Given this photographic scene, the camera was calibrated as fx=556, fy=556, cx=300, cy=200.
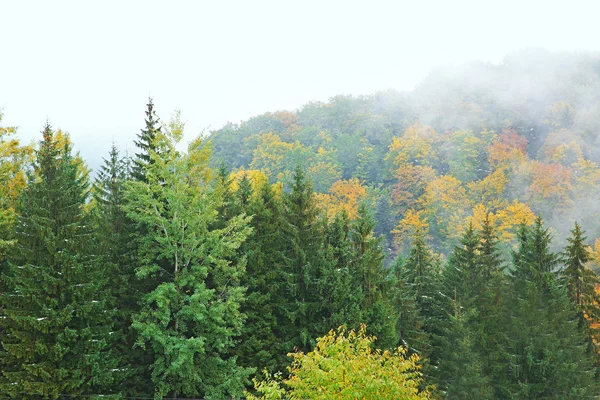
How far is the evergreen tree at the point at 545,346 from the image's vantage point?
98.5 ft

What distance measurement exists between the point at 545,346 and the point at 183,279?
803 inches

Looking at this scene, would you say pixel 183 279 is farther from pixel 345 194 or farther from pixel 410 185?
pixel 410 185

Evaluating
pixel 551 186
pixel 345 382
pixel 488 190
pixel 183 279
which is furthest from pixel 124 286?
pixel 488 190

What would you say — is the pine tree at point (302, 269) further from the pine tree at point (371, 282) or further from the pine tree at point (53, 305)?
the pine tree at point (53, 305)

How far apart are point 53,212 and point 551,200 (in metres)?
103

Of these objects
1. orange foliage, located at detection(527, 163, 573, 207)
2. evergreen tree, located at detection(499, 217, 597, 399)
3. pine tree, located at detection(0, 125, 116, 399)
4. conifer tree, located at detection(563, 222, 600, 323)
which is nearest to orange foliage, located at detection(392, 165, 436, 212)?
orange foliage, located at detection(527, 163, 573, 207)

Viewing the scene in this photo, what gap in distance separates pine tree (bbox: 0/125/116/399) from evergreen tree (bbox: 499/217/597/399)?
21.9 m

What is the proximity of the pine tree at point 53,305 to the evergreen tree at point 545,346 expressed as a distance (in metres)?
21.9

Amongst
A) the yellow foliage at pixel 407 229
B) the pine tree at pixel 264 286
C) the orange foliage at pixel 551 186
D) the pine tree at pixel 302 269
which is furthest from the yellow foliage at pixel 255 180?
the orange foliage at pixel 551 186

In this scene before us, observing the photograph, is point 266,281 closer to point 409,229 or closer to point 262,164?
point 409,229

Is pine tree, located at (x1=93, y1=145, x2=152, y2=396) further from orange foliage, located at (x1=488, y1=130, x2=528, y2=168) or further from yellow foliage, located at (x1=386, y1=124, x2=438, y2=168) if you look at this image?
orange foliage, located at (x1=488, y1=130, x2=528, y2=168)

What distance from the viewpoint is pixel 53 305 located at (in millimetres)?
21734

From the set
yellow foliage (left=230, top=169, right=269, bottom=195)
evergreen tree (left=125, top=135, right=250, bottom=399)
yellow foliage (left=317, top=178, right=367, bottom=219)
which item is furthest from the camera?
yellow foliage (left=317, top=178, right=367, bottom=219)

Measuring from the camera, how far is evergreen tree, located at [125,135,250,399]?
2359 cm
